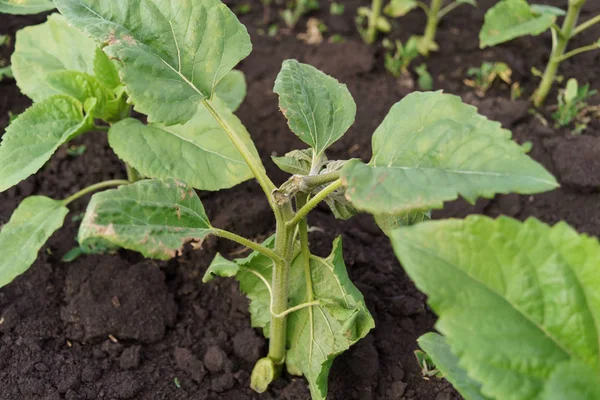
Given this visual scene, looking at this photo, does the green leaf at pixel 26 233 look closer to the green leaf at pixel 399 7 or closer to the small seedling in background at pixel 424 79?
the small seedling in background at pixel 424 79

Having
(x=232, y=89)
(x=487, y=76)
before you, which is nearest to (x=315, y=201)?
(x=232, y=89)

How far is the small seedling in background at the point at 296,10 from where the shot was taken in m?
3.35

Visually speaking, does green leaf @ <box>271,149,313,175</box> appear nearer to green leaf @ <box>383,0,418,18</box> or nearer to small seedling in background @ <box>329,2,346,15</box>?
green leaf @ <box>383,0,418,18</box>

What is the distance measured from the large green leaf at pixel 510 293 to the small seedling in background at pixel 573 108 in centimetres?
188

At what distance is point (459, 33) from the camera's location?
3.35 m

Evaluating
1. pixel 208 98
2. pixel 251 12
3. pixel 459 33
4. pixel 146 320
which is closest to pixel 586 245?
pixel 208 98

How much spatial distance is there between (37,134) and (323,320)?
3.33 ft

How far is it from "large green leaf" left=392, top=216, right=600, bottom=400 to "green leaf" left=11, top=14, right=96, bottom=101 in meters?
1.58

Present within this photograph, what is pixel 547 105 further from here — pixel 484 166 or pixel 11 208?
pixel 11 208

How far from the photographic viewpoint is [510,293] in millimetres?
1061

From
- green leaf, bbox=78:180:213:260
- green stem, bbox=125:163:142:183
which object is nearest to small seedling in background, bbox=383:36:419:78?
green stem, bbox=125:163:142:183

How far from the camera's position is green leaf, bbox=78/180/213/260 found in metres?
1.23

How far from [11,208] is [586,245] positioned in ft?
6.80

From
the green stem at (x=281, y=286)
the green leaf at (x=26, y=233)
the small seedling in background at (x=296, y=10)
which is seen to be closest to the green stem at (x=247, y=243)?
the green stem at (x=281, y=286)
